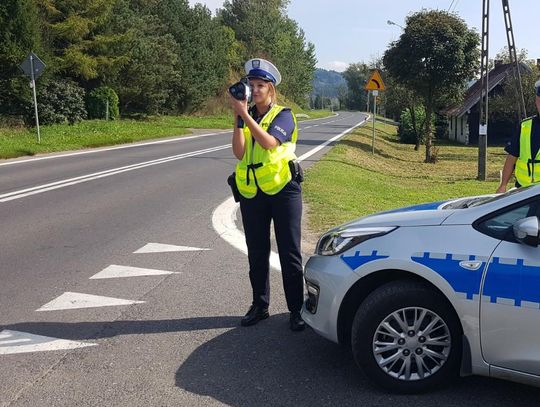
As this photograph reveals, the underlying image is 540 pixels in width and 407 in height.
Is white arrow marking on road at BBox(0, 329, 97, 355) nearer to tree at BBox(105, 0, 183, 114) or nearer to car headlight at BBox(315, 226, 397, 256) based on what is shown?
car headlight at BBox(315, 226, 397, 256)

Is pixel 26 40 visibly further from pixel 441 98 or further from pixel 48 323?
pixel 48 323

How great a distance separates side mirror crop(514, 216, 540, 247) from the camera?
2.94 m

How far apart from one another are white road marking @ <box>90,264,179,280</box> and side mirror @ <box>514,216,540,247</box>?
3550 millimetres

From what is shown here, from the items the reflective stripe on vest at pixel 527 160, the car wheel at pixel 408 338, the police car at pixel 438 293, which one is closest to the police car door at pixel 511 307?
the police car at pixel 438 293

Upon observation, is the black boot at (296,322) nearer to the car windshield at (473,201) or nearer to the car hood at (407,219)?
the car hood at (407,219)

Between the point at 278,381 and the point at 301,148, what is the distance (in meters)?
19.3

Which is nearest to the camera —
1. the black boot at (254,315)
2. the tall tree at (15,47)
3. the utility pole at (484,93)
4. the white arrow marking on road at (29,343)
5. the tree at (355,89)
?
the white arrow marking on road at (29,343)

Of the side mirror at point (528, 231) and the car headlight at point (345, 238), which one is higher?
the side mirror at point (528, 231)

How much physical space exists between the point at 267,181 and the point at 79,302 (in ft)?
6.46

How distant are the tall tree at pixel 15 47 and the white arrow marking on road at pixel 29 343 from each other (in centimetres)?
2291

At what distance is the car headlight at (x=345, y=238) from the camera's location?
3.50 metres

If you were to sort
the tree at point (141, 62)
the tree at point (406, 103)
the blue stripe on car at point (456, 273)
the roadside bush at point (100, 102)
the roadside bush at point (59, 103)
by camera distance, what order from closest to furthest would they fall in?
the blue stripe on car at point (456, 273)
the roadside bush at point (59, 103)
the tree at point (406, 103)
the roadside bush at point (100, 102)
the tree at point (141, 62)

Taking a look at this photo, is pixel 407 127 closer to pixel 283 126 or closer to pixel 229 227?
pixel 229 227

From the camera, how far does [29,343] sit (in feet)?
13.2
